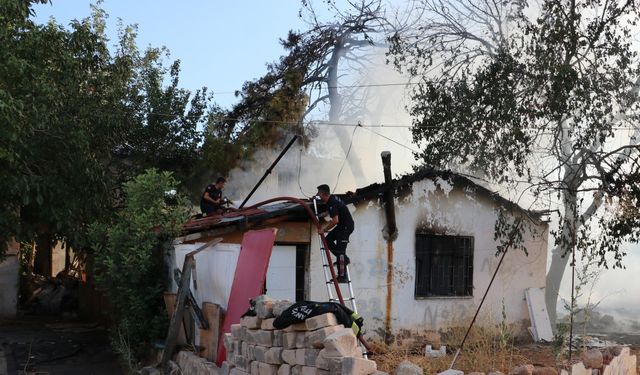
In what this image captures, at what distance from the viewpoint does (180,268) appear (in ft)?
33.1

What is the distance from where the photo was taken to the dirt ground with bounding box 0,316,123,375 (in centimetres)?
1073

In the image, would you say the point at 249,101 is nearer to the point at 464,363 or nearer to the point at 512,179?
the point at 512,179

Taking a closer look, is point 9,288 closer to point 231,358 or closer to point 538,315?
point 231,358

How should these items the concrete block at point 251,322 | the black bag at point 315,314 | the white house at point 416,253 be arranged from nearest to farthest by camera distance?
1. the black bag at point 315,314
2. the concrete block at point 251,322
3. the white house at point 416,253

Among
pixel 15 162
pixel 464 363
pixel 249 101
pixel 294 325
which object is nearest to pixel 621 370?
pixel 464 363

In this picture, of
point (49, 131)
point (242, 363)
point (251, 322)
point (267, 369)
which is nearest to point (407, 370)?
point (267, 369)

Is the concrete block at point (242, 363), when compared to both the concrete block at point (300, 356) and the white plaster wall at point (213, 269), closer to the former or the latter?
the concrete block at point (300, 356)

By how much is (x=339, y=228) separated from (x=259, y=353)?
3.54m

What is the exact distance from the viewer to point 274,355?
6.33 metres

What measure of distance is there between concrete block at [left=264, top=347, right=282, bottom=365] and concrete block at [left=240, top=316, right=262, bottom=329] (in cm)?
39

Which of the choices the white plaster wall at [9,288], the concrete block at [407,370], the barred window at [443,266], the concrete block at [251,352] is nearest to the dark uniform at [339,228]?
the concrete block at [251,352]

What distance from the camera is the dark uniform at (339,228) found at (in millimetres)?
9766

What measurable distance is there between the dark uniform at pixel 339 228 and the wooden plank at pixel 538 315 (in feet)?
22.3

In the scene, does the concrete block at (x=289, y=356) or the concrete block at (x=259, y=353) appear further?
the concrete block at (x=259, y=353)
